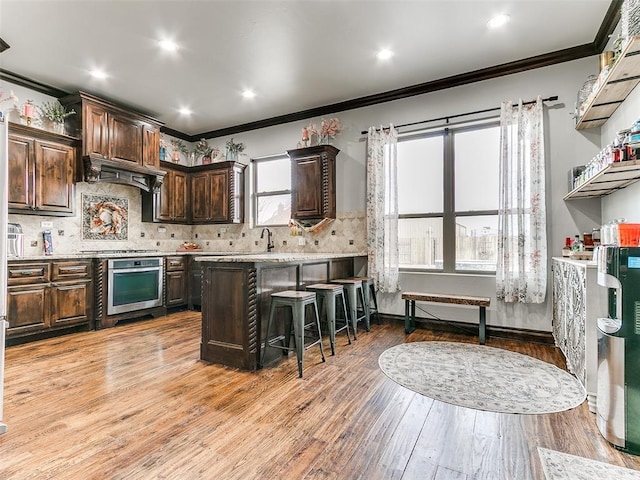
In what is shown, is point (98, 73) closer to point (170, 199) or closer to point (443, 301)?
point (170, 199)

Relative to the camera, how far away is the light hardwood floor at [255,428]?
65.0 inches

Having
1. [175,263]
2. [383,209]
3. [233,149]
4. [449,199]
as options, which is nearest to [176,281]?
[175,263]

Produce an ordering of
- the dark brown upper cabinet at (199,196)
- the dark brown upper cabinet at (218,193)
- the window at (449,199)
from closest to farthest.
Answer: the window at (449,199)
the dark brown upper cabinet at (199,196)
the dark brown upper cabinet at (218,193)

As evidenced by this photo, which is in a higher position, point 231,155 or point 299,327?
point 231,155

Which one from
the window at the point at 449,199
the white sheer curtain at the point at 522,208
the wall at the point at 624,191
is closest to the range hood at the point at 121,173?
the window at the point at 449,199

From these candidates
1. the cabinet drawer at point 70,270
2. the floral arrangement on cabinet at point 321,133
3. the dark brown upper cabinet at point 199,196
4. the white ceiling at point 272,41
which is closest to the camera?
the white ceiling at point 272,41

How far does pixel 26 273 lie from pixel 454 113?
5.35 metres

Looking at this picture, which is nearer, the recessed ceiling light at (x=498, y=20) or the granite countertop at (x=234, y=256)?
A: the granite countertop at (x=234, y=256)

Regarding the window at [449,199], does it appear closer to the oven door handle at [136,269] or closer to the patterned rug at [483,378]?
the patterned rug at [483,378]

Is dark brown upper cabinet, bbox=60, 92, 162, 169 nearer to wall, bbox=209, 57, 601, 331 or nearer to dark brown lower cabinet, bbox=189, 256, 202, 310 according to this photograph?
dark brown lower cabinet, bbox=189, 256, 202, 310

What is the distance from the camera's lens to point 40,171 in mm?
4094

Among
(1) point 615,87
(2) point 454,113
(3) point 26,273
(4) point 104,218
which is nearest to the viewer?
(1) point 615,87

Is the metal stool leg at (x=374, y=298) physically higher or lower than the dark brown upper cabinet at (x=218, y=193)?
lower

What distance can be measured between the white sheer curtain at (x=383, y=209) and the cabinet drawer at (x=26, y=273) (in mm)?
3925
